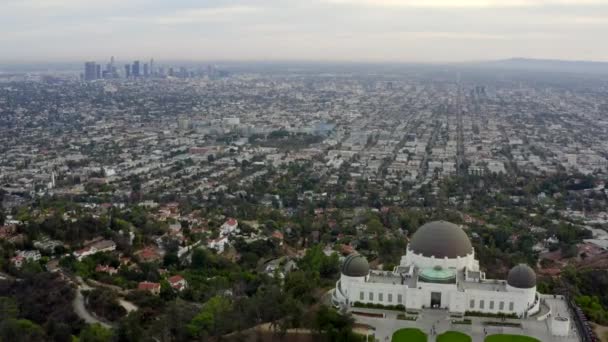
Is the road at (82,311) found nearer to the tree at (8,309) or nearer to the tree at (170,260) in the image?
the tree at (8,309)

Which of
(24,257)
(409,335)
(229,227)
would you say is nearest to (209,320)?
(409,335)

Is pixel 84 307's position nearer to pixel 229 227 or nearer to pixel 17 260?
pixel 17 260

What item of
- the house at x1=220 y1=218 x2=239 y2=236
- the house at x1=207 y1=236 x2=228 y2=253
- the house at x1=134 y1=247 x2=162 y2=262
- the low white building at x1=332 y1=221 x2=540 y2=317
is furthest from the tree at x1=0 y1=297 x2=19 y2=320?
the house at x1=220 y1=218 x2=239 y2=236

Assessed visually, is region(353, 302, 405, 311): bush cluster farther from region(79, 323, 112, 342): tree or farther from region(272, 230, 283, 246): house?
region(272, 230, 283, 246): house

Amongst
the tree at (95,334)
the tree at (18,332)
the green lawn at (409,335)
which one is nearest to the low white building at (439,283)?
the green lawn at (409,335)

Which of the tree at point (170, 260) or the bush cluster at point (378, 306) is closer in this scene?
the bush cluster at point (378, 306)

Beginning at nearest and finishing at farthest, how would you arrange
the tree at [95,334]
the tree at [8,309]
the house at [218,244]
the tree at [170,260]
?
the tree at [95,334]
the tree at [8,309]
the tree at [170,260]
the house at [218,244]
